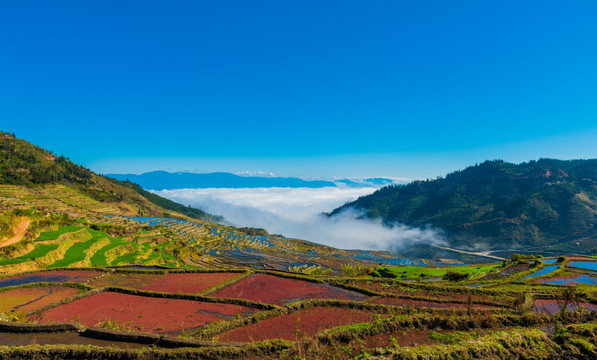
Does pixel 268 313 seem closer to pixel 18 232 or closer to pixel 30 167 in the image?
pixel 18 232

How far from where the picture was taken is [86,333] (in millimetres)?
13812

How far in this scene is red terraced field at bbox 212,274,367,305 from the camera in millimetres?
22062

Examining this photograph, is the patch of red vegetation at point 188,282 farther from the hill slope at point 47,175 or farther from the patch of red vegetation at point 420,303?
Result: the hill slope at point 47,175

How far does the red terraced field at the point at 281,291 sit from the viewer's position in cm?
2206

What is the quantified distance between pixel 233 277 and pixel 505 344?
80.1ft

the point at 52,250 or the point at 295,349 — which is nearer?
the point at 295,349

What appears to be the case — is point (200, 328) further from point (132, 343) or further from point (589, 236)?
point (589, 236)

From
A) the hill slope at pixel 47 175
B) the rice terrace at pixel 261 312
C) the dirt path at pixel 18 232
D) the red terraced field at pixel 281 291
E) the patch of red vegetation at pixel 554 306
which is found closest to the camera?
the rice terrace at pixel 261 312

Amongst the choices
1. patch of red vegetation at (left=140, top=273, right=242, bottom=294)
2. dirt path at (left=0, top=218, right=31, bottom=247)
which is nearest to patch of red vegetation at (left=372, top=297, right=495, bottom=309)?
patch of red vegetation at (left=140, top=273, right=242, bottom=294)

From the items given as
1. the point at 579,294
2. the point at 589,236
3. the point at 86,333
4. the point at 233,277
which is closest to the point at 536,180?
the point at 589,236

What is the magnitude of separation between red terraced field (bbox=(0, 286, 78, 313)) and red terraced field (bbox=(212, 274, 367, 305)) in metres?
12.7

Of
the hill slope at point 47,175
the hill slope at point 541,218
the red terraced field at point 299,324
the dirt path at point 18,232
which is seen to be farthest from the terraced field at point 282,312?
the hill slope at point 541,218

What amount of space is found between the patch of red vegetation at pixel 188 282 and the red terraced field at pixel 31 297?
6.20 m

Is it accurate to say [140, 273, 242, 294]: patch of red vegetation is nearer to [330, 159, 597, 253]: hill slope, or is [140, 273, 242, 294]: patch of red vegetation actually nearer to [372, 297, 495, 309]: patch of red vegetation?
[372, 297, 495, 309]: patch of red vegetation
